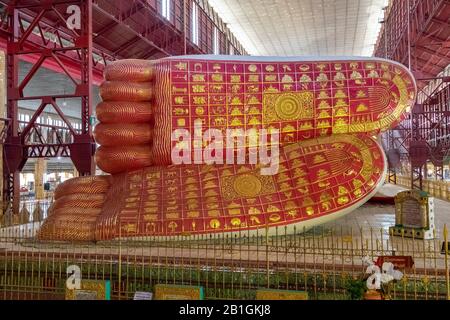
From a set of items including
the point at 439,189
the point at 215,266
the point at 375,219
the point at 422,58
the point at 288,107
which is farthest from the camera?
the point at 422,58

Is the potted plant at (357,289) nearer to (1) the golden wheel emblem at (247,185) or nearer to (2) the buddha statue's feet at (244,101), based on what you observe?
(1) the golden wheel emblem at (247,185)


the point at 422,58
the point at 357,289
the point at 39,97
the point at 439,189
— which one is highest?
the point at 422,58

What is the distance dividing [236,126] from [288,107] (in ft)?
2.73

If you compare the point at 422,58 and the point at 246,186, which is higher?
the point at 422,58

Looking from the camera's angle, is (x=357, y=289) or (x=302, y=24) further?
(x=302, y=24)

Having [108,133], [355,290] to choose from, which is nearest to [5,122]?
[108,133]

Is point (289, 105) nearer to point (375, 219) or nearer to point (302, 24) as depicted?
point (375, 219)

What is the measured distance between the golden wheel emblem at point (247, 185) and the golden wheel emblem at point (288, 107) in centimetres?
105

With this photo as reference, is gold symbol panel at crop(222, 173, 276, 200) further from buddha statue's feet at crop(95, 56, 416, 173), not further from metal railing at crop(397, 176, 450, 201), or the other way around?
metal railing at crop(397, 176, 450, 201)

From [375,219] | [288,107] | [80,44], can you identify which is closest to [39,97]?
[80,44]

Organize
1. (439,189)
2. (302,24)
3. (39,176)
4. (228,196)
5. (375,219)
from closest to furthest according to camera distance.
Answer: (228,196) → (375,219) → (439,189) → (39,176) → (302,24)

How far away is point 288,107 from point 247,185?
134cm

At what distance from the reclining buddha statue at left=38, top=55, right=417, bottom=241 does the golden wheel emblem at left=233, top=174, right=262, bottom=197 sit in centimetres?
1

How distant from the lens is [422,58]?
1895 centimetres
